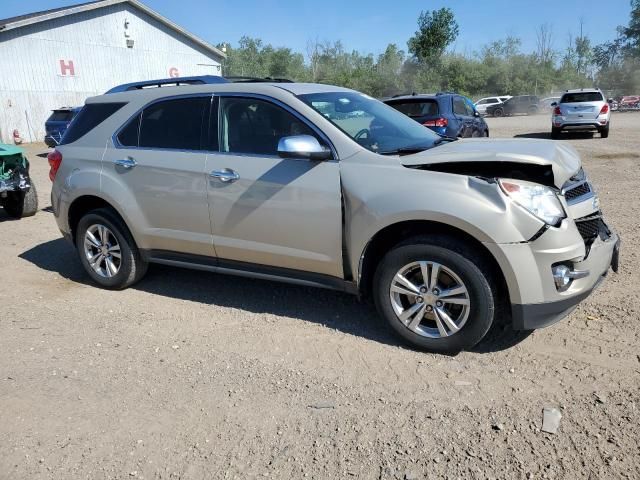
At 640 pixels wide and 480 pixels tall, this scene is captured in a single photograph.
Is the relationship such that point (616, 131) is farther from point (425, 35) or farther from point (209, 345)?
point (425, 35)

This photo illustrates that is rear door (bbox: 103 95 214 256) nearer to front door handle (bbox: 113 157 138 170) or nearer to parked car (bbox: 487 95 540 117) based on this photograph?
→ front door handle (bbox: 113 157 138 170)

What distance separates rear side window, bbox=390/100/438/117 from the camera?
1118 centimetres

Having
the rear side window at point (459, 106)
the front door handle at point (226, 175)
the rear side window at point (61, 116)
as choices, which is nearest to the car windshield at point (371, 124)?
the front door handle at point (226, 175)

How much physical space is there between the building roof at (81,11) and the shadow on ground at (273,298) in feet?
72.3

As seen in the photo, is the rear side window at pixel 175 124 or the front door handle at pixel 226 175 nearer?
the front door handle at pixel 226 175

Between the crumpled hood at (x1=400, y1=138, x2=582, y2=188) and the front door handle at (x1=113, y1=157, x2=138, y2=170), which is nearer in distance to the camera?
the crumpled hood at (x1=400, y1=138, x2=582, y2=188)

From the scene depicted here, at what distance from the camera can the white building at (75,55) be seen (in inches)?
946

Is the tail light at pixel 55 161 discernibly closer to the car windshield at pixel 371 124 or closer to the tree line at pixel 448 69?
the car windshield at pixel 371 124

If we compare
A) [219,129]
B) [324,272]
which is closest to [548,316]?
[324,272]

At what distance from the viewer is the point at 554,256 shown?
10.5ft

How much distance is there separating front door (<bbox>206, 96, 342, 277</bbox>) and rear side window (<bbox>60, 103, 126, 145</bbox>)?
1274 millimetres

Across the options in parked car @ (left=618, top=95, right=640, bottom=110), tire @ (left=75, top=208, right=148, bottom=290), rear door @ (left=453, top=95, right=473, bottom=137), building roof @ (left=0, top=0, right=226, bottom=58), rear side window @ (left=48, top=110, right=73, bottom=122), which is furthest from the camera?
parked car @ (left=618, top=95, right=640, bottom=110)

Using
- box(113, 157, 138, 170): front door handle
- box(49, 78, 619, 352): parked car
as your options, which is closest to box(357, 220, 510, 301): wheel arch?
box(49, 78, 619, 352): parked car

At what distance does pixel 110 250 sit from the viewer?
513 cm
